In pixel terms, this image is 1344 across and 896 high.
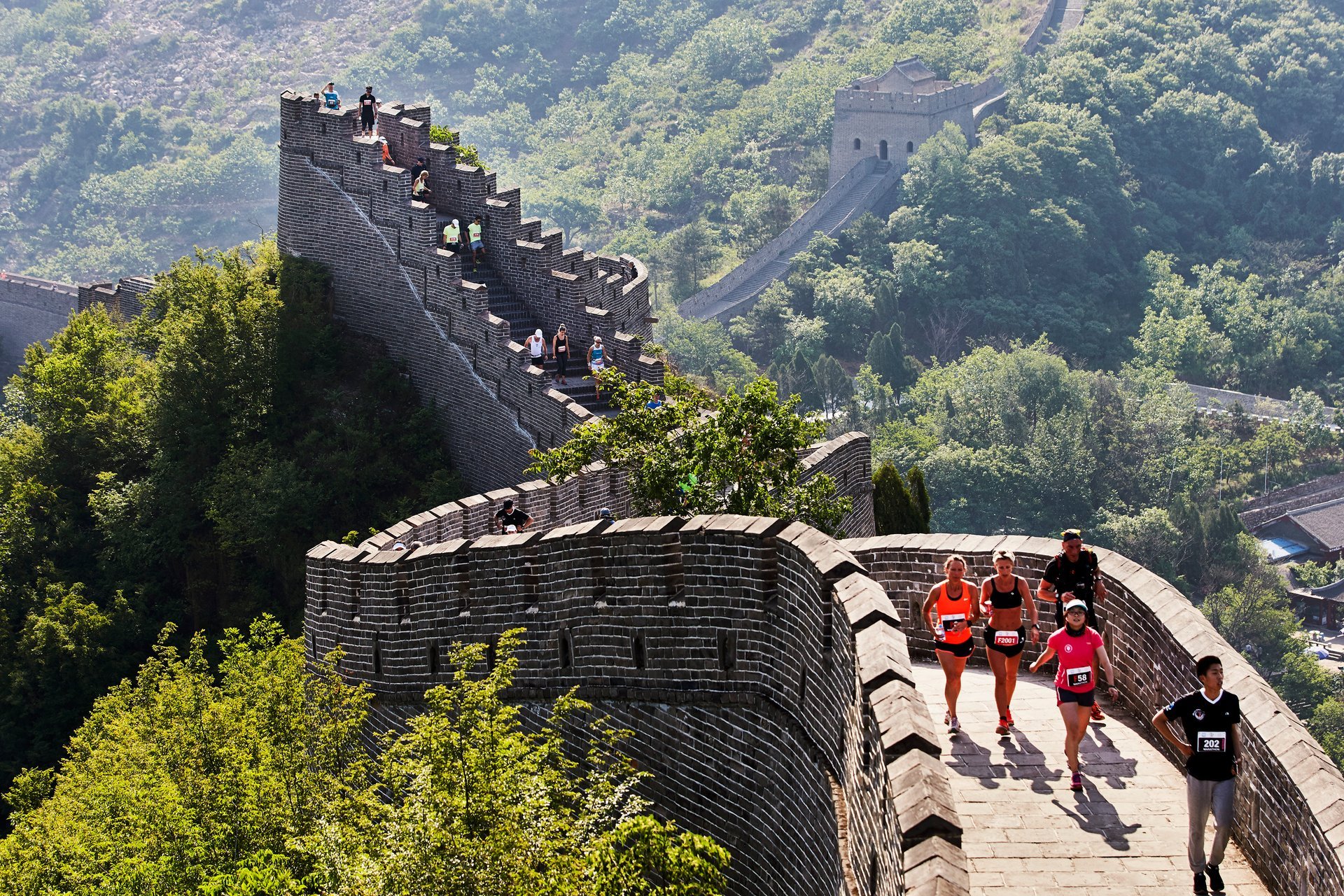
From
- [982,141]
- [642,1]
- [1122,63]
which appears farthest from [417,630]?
[642,1]

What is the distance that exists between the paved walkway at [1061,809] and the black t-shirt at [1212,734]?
0.58 metres

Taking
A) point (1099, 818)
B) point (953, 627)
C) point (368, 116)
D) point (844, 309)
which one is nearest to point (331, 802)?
point (953, 627)

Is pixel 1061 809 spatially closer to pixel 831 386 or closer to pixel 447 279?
pixel 447 279

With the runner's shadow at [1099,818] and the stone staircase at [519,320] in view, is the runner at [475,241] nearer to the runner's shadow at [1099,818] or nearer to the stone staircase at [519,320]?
the stone staircase at [519,320]

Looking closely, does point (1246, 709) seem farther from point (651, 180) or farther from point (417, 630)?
point (651, 180)

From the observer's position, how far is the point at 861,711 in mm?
9141

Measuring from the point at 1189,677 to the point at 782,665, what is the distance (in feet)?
8.43

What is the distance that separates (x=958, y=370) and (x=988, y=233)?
18.2 meters

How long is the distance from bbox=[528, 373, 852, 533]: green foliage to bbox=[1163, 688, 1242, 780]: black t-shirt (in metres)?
8.34

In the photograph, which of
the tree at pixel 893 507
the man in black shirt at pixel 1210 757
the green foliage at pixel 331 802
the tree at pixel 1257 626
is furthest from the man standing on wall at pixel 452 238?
the tree at pixel 1257 626

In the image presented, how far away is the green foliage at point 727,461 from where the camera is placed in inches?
721

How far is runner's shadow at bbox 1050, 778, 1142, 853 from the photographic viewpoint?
987 centimetres

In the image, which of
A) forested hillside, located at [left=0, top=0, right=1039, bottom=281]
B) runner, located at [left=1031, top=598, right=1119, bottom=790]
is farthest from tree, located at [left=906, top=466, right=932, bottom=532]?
forested hillside, located at [left=0, top=0, right=1039, bottom=281]

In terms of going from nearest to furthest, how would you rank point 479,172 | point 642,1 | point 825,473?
point 825,473, point 479,172, point 642,1
